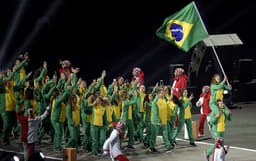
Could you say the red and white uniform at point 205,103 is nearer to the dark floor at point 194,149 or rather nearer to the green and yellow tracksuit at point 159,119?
the dark floor at point 194,149

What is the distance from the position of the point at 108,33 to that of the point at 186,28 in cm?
1046

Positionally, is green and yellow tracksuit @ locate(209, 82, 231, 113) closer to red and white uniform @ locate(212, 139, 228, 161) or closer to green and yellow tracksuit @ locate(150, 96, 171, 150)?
green and yellow tracksuit @ locate(150, 96, 171, 150)

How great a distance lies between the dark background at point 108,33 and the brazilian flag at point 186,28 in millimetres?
8423

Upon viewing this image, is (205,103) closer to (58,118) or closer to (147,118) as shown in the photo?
(147,118)

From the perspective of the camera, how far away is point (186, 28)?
20.2 meters

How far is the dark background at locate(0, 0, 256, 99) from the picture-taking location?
2850 centimetres

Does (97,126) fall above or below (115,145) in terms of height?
above

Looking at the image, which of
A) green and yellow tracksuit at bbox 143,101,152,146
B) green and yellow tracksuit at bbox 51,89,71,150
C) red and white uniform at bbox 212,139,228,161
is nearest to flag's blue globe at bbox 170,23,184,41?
green and yellow tracksuit at bbox 143,101,152,146

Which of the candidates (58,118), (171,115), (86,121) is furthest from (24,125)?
(171,115)

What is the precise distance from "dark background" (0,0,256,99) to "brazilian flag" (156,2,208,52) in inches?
332

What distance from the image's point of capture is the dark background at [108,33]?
93.5ft

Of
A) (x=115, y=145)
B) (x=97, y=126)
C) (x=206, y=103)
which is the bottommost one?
(x=115, y=145)

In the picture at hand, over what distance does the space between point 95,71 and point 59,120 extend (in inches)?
431

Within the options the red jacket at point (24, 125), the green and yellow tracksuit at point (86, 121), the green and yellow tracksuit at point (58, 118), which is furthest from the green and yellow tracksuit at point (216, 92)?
the red jacket at point (24, 125)
